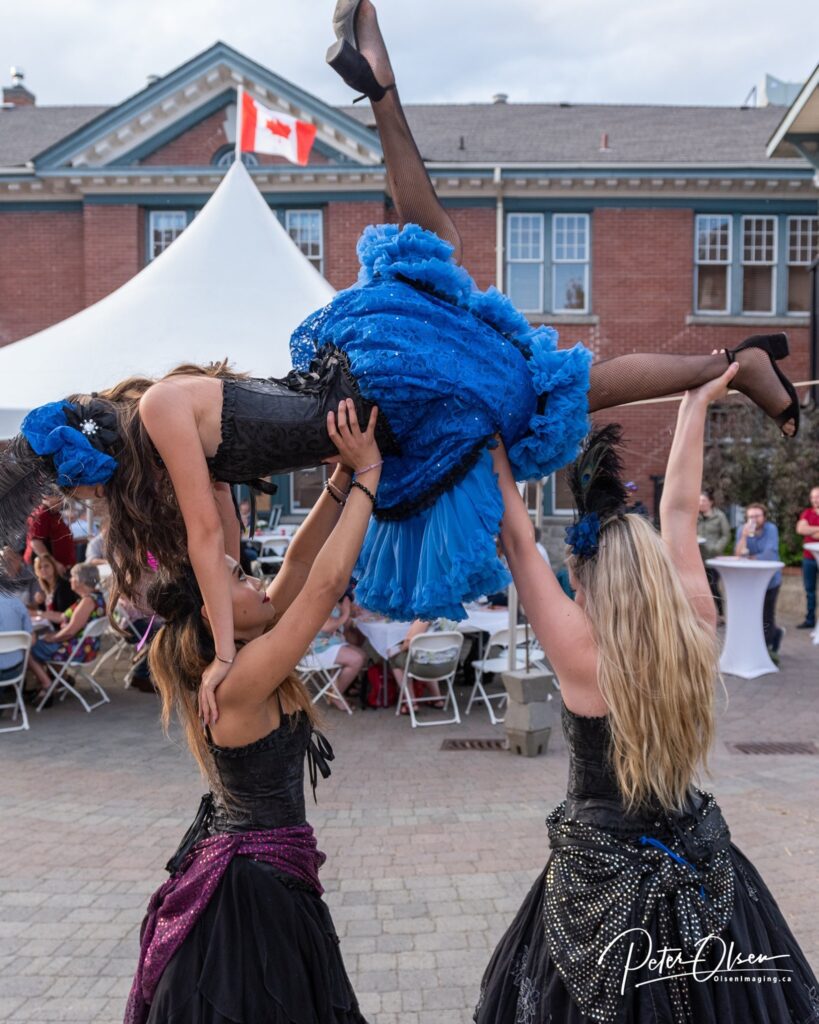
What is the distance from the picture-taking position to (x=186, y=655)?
2289 mm

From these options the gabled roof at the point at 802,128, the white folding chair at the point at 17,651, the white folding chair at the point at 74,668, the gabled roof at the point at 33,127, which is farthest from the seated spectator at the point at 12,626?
the gabled roof at the point at 33,127

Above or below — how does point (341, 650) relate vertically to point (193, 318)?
below

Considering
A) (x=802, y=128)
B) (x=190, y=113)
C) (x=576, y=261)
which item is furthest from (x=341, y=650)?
(x=190, y=113)

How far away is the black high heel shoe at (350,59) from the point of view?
239cm

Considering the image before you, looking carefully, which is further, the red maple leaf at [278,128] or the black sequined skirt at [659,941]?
the red maple leaf at [278,128]

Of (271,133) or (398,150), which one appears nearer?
(398,150)

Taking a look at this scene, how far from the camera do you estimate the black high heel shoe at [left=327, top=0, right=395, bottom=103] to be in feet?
7.84

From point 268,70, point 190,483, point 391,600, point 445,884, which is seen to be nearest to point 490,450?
point 391,600

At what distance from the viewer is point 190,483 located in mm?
2168

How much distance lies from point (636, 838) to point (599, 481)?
87cm

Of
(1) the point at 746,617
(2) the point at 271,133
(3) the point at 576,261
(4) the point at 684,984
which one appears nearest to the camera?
(4) the point at 684,984

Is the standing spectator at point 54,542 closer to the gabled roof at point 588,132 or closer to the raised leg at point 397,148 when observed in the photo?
the raised leg at point 397,148

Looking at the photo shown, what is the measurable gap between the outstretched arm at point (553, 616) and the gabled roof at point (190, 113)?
51.1 feet
